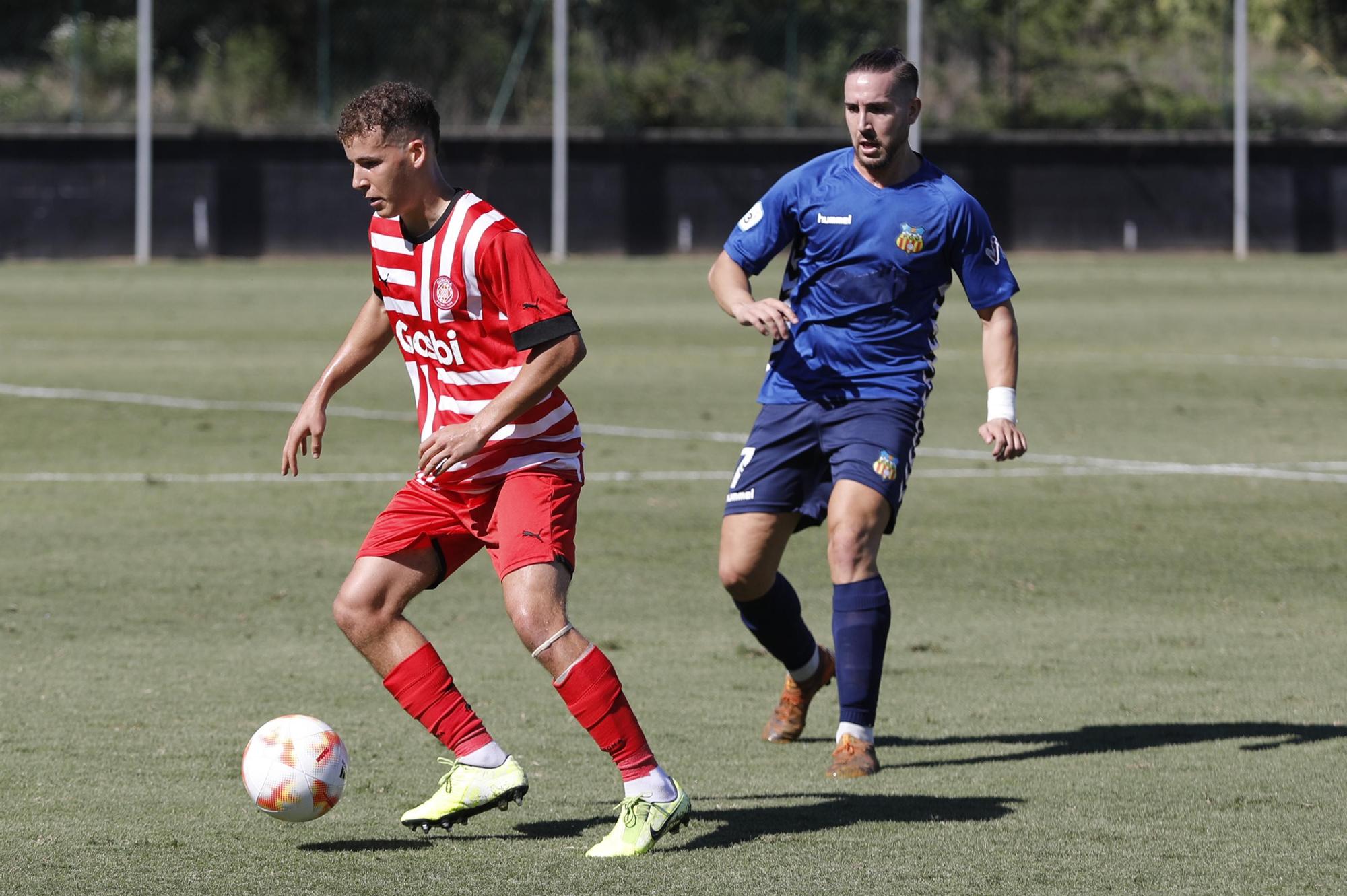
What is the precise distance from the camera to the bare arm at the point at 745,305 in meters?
5.75

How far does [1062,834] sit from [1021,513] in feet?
19.0

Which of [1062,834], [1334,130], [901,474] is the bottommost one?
[1062,834]

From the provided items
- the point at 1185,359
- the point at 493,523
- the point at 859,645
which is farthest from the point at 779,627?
the point at 1185,359

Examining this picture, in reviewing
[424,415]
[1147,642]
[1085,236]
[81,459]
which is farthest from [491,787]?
[1085,236]

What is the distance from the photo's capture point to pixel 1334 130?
42.2 meters

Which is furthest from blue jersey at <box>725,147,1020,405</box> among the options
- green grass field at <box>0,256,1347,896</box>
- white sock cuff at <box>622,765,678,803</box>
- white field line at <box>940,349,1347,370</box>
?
white field line at <box>940,349,1347,370</box>

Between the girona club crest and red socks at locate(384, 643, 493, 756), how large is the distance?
90cm

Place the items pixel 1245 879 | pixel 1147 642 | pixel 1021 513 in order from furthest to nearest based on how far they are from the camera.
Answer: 1. pixel 1021 513
2. pixel 1147 642
3. pixel 1245 879

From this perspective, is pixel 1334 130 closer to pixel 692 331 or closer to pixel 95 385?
pixel 692 331

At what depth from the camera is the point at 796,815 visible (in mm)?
5195

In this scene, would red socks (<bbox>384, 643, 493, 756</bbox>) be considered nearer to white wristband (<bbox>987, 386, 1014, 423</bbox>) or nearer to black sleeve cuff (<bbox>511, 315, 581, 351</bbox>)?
black sleeve cuff (<bbox>511, 315, 581, 351</bbox>)

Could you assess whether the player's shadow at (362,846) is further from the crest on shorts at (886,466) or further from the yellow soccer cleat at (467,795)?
the crest on shorts at (886,466)

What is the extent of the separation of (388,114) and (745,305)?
147 cm

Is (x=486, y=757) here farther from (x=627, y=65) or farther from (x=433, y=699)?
(x=627, y=65)
